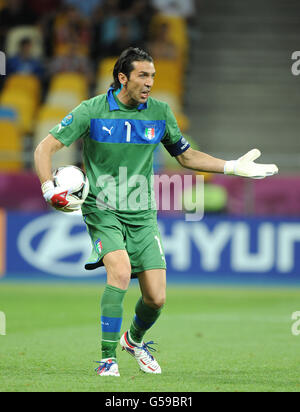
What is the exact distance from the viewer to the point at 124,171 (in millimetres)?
6574

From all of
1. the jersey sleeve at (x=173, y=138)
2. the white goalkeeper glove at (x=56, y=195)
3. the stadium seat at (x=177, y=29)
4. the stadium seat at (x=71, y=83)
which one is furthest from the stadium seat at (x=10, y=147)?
the white goalkeeper glove at (x=56, y=195)

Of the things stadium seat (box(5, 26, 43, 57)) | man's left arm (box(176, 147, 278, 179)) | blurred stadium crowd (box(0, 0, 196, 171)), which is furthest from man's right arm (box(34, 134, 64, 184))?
stadium seat (box(5, 26, 43, 57))

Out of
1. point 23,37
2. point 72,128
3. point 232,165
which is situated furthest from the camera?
point 23,37

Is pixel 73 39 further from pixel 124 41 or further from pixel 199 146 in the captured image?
pixel 199 146

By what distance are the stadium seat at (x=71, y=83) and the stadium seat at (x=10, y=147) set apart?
212 centimetres

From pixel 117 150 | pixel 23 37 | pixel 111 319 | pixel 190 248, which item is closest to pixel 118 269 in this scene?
pixel 111 319

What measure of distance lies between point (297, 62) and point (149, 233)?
12.9m

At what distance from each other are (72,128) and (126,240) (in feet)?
3.07

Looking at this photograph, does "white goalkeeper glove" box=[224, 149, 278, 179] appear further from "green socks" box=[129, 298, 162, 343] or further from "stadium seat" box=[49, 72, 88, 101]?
"stadium seat" box=[49, 72, 88, 101]

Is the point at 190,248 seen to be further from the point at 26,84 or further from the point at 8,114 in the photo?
the point at 26,84

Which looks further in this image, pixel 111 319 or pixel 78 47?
pixel 78 47

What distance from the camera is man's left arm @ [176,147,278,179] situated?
271 inches

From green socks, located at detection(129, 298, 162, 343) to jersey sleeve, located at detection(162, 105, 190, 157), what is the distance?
1231 millimetres
